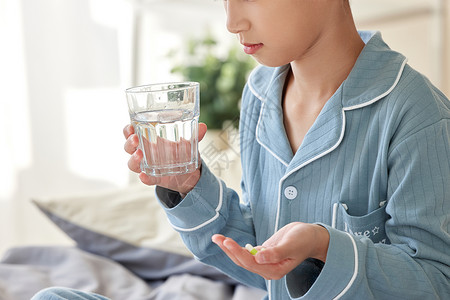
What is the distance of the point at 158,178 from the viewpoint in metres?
0.86

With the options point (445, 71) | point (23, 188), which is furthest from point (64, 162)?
point (445, 71)

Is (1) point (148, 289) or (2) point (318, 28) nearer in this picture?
(2) point (318, 28)

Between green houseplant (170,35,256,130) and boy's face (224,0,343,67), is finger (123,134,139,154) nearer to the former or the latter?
boy's face (224,0,343,67)

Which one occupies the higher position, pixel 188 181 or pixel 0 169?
pixel 188 181

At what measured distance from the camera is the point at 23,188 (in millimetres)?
2402

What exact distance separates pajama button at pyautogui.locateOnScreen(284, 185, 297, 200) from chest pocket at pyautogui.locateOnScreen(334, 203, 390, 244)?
0.07m

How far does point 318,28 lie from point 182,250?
77cm

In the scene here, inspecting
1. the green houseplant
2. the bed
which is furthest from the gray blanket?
the green houseplant

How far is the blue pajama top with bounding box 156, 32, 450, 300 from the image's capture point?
0.80 metres

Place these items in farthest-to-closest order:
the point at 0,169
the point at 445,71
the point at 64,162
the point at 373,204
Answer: the point at 445,71 < the point at 64,162 < the point at 0,169 < the point at 373,204

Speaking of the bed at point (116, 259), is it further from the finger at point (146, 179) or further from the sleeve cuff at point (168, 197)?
the finger at point (146, 179)

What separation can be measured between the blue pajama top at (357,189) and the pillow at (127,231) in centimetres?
43

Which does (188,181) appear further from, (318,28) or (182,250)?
(182,250)

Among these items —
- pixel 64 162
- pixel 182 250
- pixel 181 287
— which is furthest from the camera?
pixel 64 162
